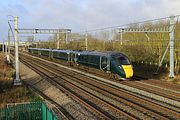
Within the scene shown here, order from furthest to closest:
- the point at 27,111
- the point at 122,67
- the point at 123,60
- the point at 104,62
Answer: the point at 104,62 < the point at 123,60 < the point at 122,67 < the point at 27,111

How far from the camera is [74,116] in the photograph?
53.5 feet

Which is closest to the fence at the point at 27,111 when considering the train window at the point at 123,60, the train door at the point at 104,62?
the train window at the point at 123,60

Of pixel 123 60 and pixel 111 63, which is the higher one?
pixel 123 60

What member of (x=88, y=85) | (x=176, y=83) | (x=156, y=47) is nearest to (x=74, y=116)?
(x=88, y=85)

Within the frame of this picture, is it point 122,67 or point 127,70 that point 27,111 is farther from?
point 127,70

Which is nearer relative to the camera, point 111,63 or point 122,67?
point 122,67

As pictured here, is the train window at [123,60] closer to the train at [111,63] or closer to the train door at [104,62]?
the train at [111,63]

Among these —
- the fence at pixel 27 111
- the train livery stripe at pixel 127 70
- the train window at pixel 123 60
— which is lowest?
the fence at pixel 27 111

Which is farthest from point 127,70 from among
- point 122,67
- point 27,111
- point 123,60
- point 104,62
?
point 27,111

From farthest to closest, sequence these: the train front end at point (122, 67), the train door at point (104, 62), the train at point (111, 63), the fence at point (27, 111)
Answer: the train door at point (104, 62) < the train at point (111, 63) < the train front end at point (122, 67) < the fence at point (27, 111)

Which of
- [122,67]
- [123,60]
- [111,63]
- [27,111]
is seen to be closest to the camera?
[27,111]

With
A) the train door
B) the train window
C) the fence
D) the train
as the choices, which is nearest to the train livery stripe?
the train

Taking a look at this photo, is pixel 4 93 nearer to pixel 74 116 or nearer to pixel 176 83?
pixel 74 116

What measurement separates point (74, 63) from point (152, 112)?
1182 inches
